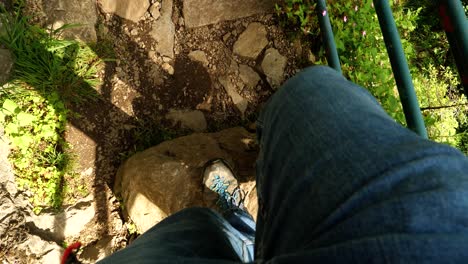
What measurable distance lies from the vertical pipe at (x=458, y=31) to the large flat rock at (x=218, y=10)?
2065 millimetres

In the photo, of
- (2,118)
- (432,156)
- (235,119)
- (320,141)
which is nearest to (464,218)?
(432,156)

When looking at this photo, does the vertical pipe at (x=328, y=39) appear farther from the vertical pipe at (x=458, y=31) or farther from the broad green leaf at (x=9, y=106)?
the broad green leaf at (x=9, y=106)

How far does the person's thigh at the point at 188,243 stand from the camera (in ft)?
3.96

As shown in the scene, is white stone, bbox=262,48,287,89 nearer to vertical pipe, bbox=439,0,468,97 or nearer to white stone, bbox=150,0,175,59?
white stone, bbox=150,0,175,59

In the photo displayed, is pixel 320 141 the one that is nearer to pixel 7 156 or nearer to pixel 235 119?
pixel 235 119

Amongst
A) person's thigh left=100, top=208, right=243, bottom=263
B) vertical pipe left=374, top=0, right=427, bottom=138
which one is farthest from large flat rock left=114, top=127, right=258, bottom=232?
vertical pipe left=374, top=0, right=427, bottom=138

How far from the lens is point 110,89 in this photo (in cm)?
251

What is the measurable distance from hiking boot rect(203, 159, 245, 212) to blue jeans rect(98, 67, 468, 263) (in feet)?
3.08

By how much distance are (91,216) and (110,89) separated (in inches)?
33.0

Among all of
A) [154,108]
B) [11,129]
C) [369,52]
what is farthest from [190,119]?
[369,52]

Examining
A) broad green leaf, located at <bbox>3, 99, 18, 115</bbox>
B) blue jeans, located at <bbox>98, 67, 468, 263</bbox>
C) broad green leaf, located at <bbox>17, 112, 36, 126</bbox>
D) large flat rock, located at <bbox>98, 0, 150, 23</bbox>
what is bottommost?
blue jeans, located at <bbox>98, 67, 468, 263</bbox>

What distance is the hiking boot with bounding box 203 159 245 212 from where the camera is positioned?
229 cm

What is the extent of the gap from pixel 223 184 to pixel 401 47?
55.2 inches

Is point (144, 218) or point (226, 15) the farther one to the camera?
point (226, 15)
